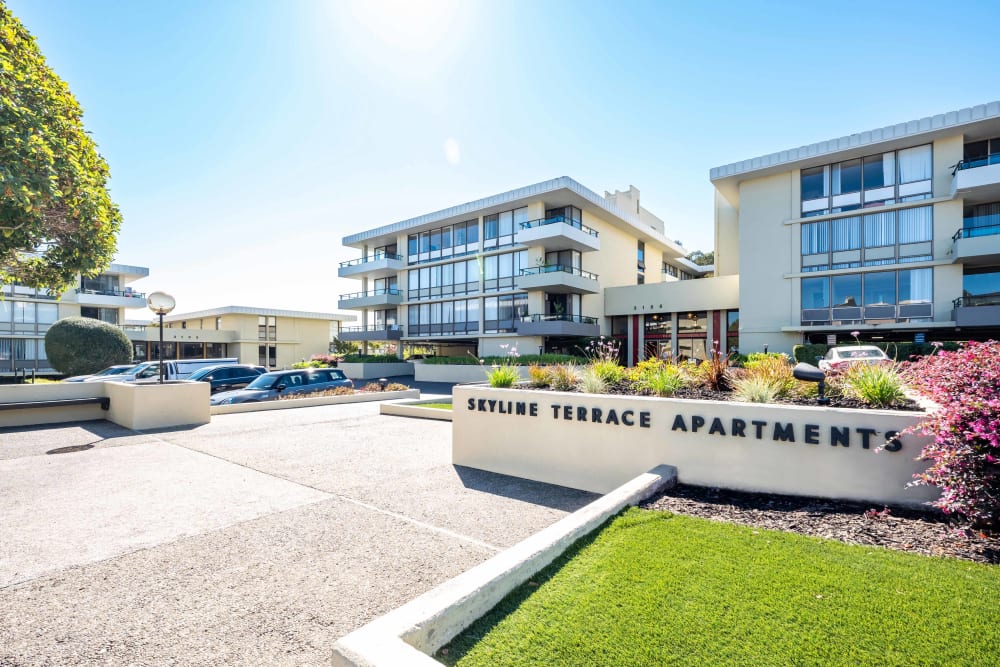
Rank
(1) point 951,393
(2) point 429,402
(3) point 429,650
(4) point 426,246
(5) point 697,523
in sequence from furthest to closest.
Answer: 1. (4) point 426,246
2. (2) point 429,402
3. (5) point 697,523
4. (1) point 951,393
5. (3) point 429,650

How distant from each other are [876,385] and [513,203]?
28204 mm

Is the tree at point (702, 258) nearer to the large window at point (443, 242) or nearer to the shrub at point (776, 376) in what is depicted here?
the large window at point (443, 242)

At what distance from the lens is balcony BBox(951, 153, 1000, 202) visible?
19875mm

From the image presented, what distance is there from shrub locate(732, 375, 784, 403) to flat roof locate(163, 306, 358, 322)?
158ft

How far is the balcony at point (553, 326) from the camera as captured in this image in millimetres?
29656

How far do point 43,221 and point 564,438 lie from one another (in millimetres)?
13955

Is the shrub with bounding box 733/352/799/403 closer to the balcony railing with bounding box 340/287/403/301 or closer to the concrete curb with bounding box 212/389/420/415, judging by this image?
the concrete curb with bounding box 212/389/420/415

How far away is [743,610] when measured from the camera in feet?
9.33

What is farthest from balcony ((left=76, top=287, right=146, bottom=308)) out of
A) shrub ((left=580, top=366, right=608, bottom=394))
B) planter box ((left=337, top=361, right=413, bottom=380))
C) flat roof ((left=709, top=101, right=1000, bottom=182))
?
flat roof ((left=709, top=101, right=1000, bottom=182))

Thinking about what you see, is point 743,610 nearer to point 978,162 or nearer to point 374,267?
point 978,162

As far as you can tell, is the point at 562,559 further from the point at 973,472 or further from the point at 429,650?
the point at 973,472

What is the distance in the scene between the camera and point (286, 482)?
662 centimetres

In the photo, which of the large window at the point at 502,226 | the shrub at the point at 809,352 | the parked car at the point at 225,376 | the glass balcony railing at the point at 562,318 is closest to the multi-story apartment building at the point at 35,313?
the parked car at the point at 225,376

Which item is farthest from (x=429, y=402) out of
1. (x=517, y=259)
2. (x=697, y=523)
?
(x=517, y=259)
